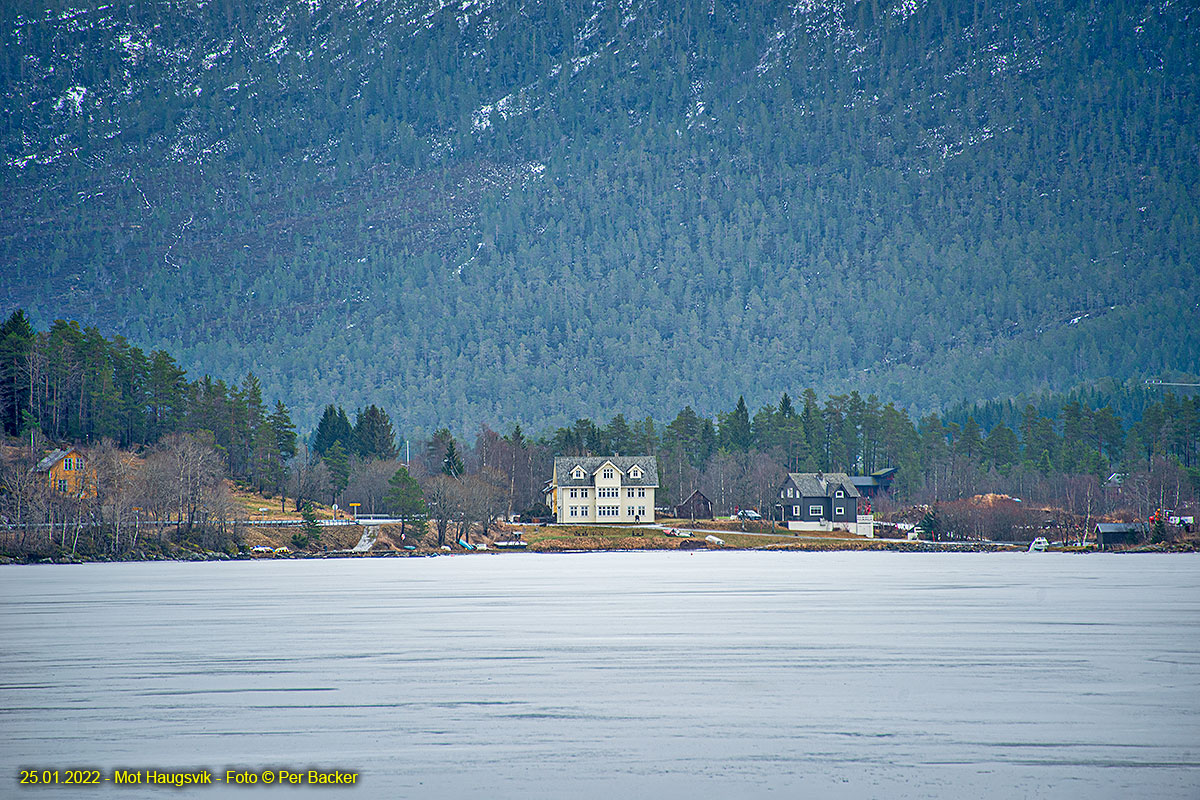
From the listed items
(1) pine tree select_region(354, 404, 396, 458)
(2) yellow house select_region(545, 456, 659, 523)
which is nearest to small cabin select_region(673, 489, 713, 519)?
(2) yellow house select_region(545, 456, 659, 523)

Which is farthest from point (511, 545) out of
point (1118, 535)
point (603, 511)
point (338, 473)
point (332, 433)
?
point (332, 433)

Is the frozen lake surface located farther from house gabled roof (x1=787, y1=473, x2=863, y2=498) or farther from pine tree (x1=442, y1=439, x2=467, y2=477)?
pine tree (x1=442, y1=439, x2=467, y2=477)

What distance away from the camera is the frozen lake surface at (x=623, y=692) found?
20.1 m

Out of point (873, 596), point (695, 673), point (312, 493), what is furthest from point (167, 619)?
point (312, 493)

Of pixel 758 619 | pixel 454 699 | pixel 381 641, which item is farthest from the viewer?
pixel 758 619

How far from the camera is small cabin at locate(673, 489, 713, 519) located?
149 m

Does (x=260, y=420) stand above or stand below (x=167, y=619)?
above

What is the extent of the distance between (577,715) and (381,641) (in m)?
14.5

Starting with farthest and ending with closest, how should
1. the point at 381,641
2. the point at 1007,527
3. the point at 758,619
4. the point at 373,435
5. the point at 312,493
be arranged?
1. the point at 373,435
2. the point at 312,493
3. the point at 1007,527
4. the point at 758,619
5. the point at 381,641

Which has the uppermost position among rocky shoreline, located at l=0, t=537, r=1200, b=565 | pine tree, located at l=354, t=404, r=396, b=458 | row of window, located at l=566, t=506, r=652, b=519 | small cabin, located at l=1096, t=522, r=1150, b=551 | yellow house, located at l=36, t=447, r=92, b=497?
pine tree, located at l=354, t=404, r=396, b=458

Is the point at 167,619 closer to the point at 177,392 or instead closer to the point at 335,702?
the point at 335,702

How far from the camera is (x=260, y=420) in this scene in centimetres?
14862

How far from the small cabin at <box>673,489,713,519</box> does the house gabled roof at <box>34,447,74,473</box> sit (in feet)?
241

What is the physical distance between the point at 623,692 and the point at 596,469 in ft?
371
